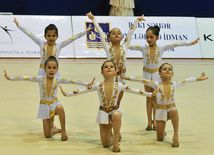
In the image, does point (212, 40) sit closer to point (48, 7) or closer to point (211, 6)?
point (211, 6)

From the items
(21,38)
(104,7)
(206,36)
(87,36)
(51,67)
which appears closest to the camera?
(51,67)

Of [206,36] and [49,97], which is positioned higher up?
[206,36]

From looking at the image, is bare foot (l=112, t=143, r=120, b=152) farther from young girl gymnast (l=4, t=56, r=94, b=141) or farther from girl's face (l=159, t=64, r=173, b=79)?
girl's face (l=159, t=64, r=173, b=79)

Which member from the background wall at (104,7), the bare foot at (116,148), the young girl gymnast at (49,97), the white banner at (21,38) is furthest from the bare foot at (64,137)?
the background wall at (104,7)

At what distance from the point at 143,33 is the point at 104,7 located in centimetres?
322

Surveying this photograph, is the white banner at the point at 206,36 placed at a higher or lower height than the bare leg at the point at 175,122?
higher

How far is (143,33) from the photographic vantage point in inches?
458

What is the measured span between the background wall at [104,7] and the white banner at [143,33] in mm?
2427

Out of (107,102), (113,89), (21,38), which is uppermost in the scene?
(21,38)

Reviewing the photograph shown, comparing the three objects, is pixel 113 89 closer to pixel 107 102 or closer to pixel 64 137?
pixel 107 102

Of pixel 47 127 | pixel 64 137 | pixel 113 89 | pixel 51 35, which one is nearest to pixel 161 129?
pixel 113 89

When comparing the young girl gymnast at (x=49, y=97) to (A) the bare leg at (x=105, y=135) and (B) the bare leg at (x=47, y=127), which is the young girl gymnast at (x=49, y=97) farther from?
(A) the bare leg at (x=105, y=135)

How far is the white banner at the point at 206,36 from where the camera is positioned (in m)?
11.7

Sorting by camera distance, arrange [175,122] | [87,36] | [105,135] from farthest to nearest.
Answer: [87,36]
[175,122]
[105,135]
